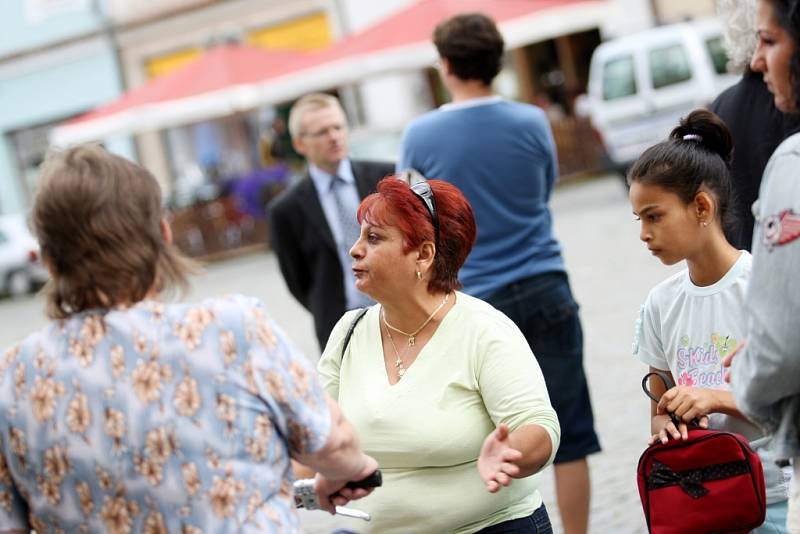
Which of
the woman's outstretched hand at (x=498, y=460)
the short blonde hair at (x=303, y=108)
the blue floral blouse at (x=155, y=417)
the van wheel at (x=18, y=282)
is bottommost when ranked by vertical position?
the van wheel at (x=18, y=282)

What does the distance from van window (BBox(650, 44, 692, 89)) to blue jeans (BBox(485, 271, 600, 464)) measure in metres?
14.0

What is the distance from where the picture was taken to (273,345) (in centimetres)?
264

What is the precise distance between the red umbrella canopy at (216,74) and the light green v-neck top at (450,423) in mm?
20044

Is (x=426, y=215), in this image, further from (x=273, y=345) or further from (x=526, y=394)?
(x=273, y=345)

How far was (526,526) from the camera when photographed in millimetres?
3648

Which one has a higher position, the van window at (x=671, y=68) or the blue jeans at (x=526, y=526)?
the blue jeans at (x=526, y=526)

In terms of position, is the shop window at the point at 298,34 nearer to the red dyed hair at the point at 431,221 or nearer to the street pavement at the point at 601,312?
the street pavement at the point at 601,312

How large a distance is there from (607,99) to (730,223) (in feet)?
51.6

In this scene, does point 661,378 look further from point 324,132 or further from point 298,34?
point 298,34

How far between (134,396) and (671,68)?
17.1 m

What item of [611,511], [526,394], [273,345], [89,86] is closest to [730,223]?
[526,394]

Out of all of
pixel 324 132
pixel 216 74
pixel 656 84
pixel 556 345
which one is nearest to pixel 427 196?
pixel 556 345

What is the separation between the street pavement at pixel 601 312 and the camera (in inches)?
258

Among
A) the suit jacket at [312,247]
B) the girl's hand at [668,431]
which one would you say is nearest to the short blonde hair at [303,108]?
the suit jacket at [312,247]
